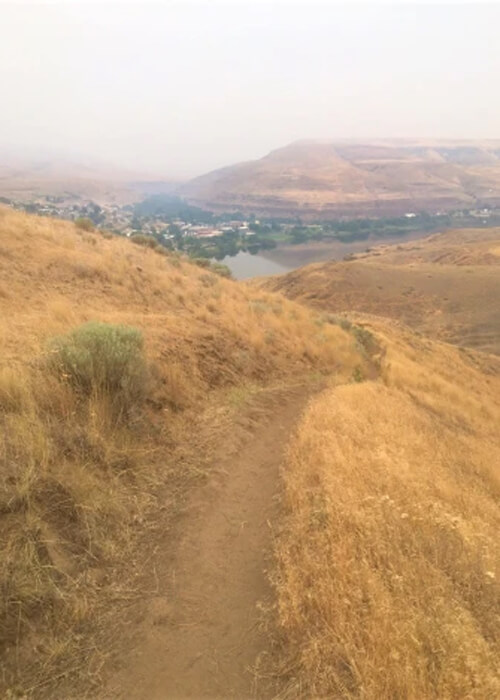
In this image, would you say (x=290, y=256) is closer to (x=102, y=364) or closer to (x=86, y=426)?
(x=102, y=364)

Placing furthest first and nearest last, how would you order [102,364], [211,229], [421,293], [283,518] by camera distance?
1. [211,229]
2. [421,293]
3. [102,364]
4. [283,518]

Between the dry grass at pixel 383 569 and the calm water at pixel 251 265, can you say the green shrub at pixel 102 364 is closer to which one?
the dry grass at pixel 383 569

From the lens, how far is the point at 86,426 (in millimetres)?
5160

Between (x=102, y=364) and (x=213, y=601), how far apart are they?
3.27 metres

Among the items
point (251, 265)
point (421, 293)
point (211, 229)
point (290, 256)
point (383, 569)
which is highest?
point (211, 229)

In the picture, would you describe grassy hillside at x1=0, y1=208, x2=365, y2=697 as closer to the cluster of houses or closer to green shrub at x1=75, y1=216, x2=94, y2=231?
green shrub at x1=75, y1=216, x2=94, y2=231

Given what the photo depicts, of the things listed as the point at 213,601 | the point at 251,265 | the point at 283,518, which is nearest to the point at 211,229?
the point at 251,265

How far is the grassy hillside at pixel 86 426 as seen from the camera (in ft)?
10.8

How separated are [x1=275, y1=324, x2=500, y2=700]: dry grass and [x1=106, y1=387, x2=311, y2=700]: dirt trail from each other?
0.25m

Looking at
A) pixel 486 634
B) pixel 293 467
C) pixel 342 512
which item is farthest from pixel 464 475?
pixel 486 634

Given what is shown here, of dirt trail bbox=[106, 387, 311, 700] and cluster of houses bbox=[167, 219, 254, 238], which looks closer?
dirt trail bbox=[106, 387, 311, 700]

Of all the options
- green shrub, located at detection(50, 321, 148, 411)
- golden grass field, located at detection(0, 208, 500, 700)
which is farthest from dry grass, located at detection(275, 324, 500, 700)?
green shrub, located at detection(50, 321, 148, 411)

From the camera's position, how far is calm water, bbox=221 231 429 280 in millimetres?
90662

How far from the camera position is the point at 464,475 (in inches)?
280
